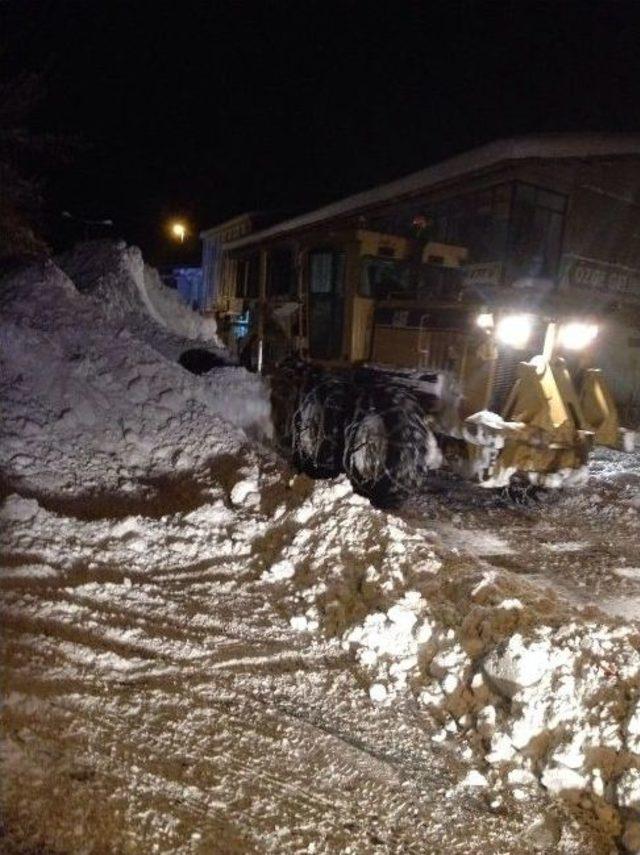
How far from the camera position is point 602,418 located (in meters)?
8.09

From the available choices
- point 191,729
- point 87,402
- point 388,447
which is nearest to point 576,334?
point 388,447

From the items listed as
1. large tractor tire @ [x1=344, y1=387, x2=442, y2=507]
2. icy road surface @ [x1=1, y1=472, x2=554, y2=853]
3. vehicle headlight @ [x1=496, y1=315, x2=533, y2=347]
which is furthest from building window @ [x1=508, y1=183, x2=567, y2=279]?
icy road surface @ [x1=1, y1=472, x2=554, y2=853]

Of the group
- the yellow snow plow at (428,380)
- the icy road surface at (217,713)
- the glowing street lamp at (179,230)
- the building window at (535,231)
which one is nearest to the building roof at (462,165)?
the building window at (535,231)

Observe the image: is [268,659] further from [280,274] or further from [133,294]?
[280,274]

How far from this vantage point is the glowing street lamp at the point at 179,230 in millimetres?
30828

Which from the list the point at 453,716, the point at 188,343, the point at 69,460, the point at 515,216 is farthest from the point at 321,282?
the point at 453,716

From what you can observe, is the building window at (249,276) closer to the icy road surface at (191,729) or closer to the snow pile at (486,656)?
the snow pile at (486,656)

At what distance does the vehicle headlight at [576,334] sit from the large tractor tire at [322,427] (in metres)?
2.72

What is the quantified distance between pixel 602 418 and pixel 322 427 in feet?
11.9

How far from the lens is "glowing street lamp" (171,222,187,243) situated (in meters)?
30.8

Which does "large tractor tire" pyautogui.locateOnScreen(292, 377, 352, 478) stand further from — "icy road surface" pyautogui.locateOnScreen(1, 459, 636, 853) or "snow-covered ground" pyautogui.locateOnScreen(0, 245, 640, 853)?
"icy road surface" pyautogui.locateOnScreen(1, 459, 636, 853)

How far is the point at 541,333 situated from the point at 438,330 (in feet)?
4.05

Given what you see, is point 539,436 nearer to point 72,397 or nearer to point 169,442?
point 169,442

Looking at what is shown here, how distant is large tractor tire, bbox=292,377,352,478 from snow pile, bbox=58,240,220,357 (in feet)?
7.02
